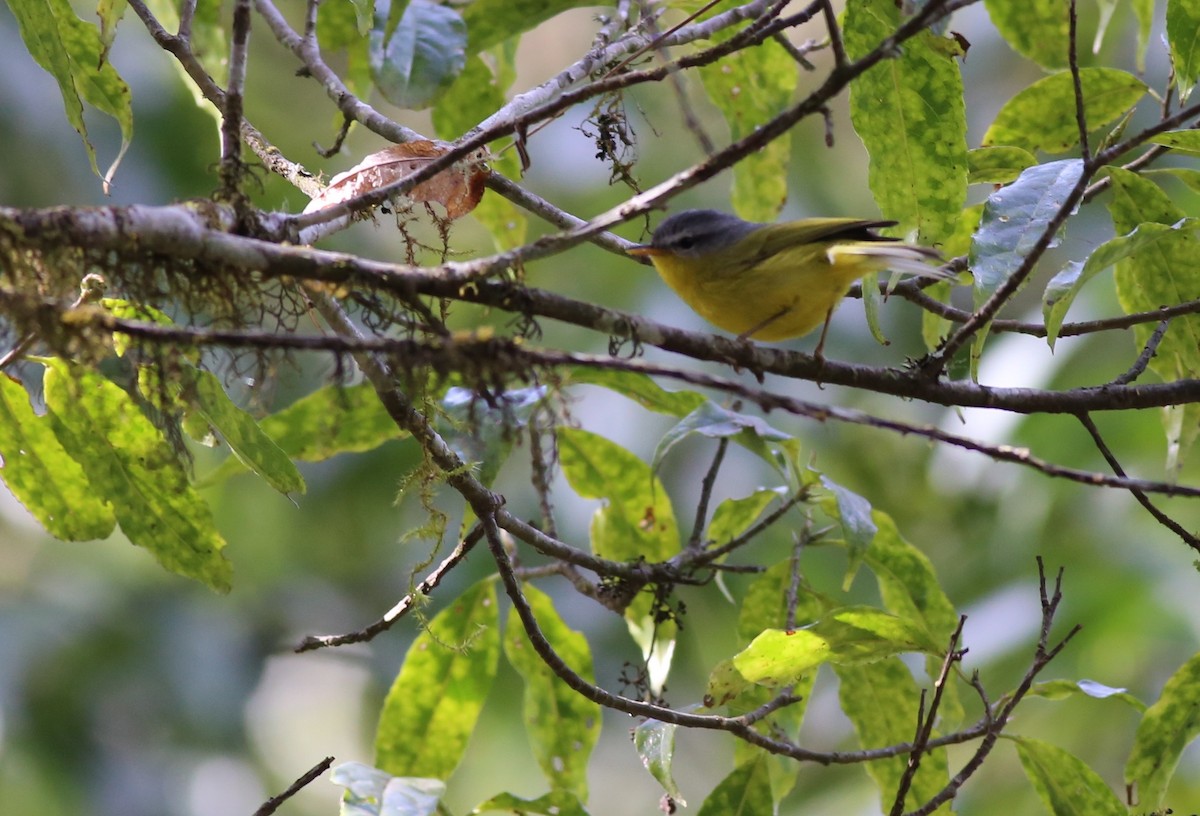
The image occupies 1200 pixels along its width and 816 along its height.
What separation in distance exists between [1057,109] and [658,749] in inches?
69.0

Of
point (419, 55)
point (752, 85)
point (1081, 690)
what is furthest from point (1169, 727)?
point (419, 55)

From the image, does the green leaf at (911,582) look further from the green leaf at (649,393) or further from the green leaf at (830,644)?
the green leaf at (649,393)

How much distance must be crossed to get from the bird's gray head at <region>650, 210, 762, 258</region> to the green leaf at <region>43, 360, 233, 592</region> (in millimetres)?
1342

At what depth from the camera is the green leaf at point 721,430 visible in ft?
6.95

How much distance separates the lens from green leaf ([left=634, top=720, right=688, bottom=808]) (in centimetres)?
204

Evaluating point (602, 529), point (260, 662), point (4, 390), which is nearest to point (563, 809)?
point (602, 529)

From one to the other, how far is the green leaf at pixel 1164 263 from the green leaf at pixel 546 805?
1.56 meters

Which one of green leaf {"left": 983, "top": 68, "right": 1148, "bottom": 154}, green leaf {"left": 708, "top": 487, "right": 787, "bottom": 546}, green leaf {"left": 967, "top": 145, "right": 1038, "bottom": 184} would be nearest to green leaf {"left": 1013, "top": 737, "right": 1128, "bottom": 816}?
green leaf {"left": 708, "top": 487, "right": 787, "bottom": 546}

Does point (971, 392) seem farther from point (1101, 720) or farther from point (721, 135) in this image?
point (721, 135)

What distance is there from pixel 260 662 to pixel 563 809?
19.3ft

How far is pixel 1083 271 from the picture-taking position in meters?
1.84

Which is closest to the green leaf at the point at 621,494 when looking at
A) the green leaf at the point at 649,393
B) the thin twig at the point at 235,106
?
the green leaf at the point at 649,393

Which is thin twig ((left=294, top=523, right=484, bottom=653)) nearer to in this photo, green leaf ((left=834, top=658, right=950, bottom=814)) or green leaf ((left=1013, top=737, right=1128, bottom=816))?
green leaf ((left=834, top=658, right=950, bottom=814))

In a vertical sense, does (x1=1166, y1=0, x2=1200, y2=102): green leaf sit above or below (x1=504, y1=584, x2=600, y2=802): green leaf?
above
